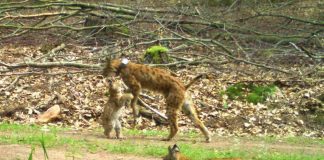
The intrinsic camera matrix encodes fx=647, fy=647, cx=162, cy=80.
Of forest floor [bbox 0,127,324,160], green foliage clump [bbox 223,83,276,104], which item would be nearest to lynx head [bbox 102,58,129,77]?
forest floor [bbox 0,127,324,160]

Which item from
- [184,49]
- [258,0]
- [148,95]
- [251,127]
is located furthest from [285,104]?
[258,0]

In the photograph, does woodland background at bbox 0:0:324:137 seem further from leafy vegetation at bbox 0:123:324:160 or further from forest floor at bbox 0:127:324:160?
leafy vegetation at bbox 0:123:324:160

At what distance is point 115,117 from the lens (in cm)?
1040

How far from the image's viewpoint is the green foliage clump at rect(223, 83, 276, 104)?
48.5 feet

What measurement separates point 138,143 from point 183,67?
706 centimetres

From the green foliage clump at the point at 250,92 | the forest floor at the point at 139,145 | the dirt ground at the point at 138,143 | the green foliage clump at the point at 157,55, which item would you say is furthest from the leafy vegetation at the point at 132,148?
the green foliage clump at the point at 157,55

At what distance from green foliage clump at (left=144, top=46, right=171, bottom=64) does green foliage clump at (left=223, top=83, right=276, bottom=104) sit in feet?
6.83

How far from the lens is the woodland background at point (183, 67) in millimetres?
13688

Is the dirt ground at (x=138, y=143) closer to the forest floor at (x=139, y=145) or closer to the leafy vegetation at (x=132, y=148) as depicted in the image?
the forest floor at (x=139, y=145)

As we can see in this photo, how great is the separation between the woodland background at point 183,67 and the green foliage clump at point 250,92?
0.02 metres

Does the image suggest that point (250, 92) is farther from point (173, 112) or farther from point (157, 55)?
point (173, 112)

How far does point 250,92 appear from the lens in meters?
15.1

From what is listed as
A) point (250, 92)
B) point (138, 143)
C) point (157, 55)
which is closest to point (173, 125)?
point (138, 143)

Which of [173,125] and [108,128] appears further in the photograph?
[173,125]
